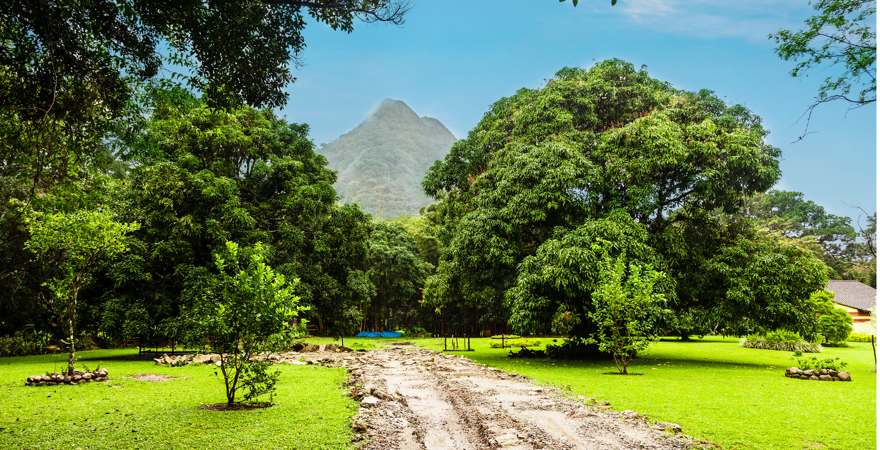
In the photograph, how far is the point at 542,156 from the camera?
1867cm

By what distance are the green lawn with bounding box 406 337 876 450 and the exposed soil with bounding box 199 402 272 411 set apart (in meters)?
6.56

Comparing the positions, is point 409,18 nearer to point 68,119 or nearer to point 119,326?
point 68,119

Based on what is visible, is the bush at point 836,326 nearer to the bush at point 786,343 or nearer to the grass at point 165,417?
the bush at point 786,343

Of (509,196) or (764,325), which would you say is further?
(509,196)

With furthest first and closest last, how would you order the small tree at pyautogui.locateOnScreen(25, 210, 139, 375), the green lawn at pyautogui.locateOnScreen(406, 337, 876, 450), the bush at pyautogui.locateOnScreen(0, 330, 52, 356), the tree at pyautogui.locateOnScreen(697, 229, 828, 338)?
1. the bush at pyautogui.locateOnScreen(0, 330, 52, 356)
2. the tree at pyautogui.locateOnScreen(697, 229, 828, 338)
3. the small tree at pyautogui.locateOnScreen(25, 210, 139, 375)
4. the green lawn at pyautogui.locateOnScreen(406, 337, 876, 450)

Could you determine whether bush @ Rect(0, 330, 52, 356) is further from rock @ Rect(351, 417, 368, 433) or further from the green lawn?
rock @ Rect(351, 417, 368, 433)

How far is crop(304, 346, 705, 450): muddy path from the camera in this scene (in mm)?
6656

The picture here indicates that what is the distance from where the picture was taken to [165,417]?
8555mm

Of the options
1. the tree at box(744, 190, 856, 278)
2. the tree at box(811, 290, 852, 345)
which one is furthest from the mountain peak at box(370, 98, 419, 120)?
the tree at box(811, 290, 852, 345)

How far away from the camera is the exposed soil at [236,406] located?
9297mm

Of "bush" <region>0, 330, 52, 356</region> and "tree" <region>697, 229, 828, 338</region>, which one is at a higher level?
"tree" <region>697, 229, 828, 338</region>

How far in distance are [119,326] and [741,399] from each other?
803 inches

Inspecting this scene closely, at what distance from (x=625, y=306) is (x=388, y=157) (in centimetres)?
12605

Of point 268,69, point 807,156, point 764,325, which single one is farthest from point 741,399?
point 268,69
